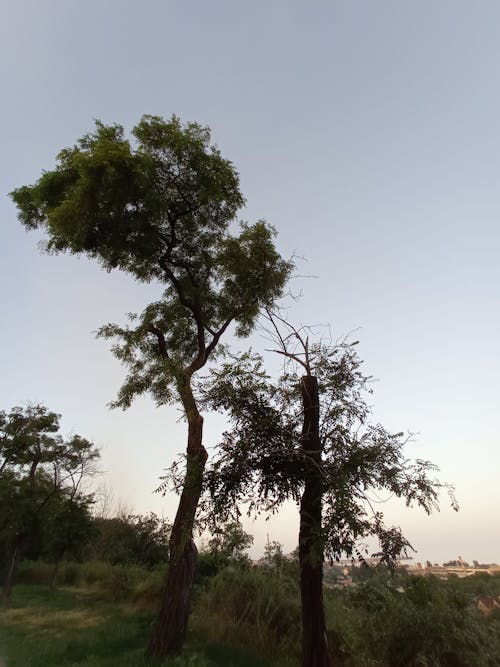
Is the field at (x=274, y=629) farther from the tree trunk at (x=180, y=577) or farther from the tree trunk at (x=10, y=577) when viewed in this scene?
the tree trunk at (x=10, y=577)

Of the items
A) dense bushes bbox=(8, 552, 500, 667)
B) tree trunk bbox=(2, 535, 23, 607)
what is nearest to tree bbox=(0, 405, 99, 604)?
tree trunk bbox=(2, 535, 23, 607)

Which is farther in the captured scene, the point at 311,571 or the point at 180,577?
the point at 180,577

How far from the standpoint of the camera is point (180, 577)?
28.6 feet

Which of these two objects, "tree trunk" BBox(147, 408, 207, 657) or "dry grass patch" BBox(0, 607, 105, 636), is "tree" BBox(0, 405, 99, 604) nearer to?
"dry grass patch" BBox(0, 607, 105, 636)

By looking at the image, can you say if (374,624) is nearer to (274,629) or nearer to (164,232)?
(274,629)

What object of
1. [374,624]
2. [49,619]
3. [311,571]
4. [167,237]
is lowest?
[49,619]

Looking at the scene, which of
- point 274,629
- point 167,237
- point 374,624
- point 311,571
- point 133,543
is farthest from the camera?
point 133,543

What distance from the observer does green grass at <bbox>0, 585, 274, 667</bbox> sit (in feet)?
25.6

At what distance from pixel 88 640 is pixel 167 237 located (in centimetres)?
1112

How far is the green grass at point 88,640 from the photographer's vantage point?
7797 mm

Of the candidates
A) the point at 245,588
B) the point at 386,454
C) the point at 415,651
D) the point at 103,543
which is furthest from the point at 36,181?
the point at 103,543

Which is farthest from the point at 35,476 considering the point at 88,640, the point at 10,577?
the point at 88,640

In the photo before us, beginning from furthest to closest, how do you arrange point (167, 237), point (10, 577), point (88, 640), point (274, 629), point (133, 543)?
point (133, 543)
point (10, 577)
point (167, 237)
point (274, 629)
point (88, 640)

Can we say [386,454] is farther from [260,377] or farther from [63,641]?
[63,641]
